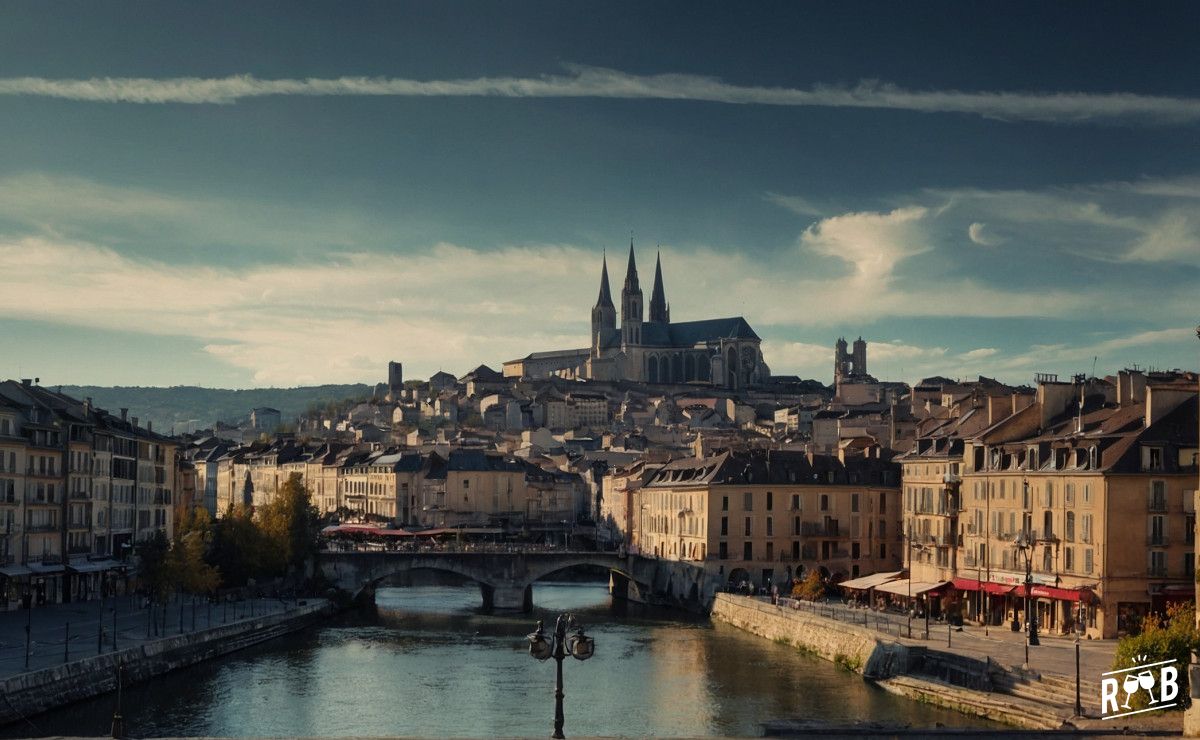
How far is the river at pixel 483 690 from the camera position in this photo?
52.7m

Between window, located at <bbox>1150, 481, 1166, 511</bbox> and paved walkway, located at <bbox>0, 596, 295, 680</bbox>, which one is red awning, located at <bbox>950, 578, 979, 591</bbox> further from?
paved walkway, located at <bbox>0, 596, 295, 680</bbox>

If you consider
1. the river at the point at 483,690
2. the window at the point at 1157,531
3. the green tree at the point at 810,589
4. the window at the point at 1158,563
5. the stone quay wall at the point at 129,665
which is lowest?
the river at the point at 483,690

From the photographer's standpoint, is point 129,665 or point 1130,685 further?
point 129,665

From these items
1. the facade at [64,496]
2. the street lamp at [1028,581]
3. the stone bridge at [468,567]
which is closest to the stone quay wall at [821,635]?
the street lamp at [1028,581]

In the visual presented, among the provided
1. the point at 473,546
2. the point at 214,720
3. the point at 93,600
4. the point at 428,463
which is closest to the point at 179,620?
the point at 93,600

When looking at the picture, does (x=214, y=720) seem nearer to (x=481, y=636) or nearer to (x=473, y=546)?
(x=481, y=636)

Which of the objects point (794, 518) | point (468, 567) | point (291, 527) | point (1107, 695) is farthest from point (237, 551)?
point (1107, 695)

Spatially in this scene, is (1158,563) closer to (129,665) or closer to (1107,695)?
(1107,695)

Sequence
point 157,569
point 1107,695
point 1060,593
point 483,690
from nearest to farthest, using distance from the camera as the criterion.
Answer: point 1107,695 < point 483,690 < point 1060,593 < point 157,569

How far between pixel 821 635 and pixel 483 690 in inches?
626

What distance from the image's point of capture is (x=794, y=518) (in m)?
94.2

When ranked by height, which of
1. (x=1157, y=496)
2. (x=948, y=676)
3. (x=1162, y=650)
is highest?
(x=1157, y=496)

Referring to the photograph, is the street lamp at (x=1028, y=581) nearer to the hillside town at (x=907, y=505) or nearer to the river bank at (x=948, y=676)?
the hillside town at (x=907, y=505)

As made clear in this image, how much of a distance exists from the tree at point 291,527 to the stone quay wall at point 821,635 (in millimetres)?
24443
